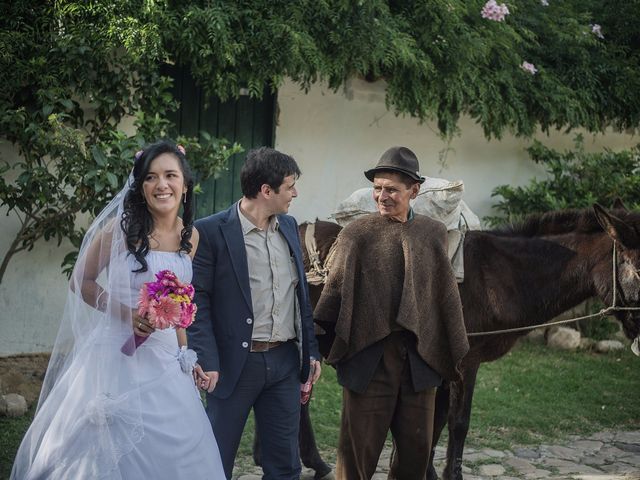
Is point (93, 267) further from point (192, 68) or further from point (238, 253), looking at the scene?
point (192, 68)

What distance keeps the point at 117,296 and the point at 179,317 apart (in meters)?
0.32

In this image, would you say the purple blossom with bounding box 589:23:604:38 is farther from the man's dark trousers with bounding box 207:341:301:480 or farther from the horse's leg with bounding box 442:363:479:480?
the man's dark trousers with bounding box 207:341:301:480

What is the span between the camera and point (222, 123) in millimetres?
8930

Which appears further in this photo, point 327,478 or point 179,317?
point 327,478

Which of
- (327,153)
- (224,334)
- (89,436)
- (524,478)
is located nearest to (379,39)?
(327,153)

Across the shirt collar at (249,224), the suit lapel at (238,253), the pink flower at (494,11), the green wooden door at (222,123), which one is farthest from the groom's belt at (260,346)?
the pink flower at (494,11)

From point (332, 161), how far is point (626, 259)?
4.38 meters

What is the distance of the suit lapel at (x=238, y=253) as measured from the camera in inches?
171

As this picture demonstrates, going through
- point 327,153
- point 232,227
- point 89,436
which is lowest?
point 89,436

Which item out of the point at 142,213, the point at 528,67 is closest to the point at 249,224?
the point at 142,213

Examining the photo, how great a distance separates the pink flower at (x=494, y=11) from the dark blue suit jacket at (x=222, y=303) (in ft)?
20.2

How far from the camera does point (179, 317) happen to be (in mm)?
3848

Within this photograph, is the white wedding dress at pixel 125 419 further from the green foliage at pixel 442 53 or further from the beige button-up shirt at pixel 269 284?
the green foliage at pixel 442 53

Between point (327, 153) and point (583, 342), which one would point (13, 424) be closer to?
point (327, 153)
